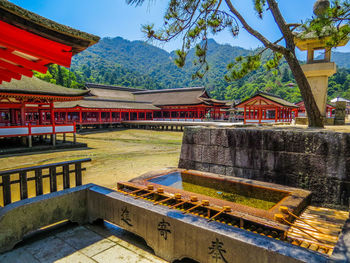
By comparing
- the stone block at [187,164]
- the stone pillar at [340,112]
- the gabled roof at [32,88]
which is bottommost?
the stone block at [187,164]

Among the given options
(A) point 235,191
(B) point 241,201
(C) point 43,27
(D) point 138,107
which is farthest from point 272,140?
(D) point 138,107

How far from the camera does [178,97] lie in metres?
36.5

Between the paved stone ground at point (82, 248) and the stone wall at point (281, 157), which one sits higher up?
the stone wall at point (281, 157)

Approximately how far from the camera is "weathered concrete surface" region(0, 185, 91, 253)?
9.77 feet

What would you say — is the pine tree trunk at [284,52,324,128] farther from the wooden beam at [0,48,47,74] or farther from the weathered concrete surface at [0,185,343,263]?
the wooden beam at [0,48,47,74]

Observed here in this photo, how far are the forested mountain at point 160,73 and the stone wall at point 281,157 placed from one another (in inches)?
1951

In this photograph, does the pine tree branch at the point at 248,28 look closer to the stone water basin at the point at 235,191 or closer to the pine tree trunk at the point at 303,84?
the pine tree trunk at the point at 303,84

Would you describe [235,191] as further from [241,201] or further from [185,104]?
[185,104]

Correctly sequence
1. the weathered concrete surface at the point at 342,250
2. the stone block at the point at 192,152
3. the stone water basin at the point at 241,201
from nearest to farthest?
the weathered concrete surface at the point at 342,250 < the stone water basin at the point at 241,201 < the stone block at the point at 192,152

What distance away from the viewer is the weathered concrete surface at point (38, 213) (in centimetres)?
298

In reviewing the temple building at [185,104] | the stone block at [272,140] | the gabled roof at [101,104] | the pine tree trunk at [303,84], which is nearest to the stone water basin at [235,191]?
the stone block at [272,140]

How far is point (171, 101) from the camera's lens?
117ft

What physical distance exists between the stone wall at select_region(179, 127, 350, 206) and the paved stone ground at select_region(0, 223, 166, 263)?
3218 mm

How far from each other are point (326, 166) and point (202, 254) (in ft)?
10.7
